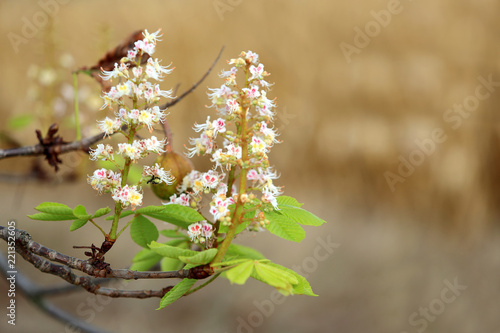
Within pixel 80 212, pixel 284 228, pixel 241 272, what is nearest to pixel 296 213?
pixel 284 228

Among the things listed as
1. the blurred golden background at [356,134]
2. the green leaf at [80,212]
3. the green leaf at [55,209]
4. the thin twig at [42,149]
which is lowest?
the green leaf at [80,212]

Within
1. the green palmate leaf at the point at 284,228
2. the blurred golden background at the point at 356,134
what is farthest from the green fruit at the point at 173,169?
the blurred golden background at the point at 356,134

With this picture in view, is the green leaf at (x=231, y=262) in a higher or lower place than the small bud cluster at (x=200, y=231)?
lower

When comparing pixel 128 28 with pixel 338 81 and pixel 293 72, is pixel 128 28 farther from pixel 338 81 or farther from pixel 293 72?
pixel 338 81

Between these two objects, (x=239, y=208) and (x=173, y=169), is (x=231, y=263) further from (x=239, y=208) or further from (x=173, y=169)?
(x=173, y=169)

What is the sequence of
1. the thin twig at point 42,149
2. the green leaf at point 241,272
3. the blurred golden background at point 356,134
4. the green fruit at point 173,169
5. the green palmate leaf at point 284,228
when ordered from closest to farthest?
the green leaf at point 241,272 < the green palmate leaf at point 284,228 < the green fruit at point 173,169 < the thin twig at point 42,149 < the blurred golden background at point 356,134

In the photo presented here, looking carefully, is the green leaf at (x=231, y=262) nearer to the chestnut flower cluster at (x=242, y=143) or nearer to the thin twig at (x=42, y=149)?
the chestnut flower cluster at (x=242, y=143)
